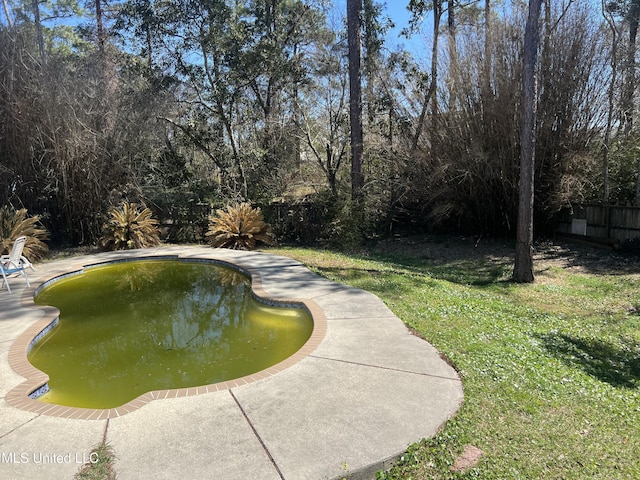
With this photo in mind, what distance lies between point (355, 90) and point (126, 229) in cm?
687

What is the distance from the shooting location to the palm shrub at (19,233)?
8164 mm

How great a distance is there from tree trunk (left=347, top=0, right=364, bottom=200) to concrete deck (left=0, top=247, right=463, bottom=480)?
305 inches

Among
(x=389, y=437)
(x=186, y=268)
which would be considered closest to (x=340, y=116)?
(x=186, y=268)

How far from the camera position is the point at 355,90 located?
10.9 metres

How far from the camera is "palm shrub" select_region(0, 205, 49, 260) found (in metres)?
8.16

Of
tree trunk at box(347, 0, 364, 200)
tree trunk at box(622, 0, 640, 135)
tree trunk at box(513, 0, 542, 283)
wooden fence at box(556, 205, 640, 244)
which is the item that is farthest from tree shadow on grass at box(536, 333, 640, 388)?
tree trunk at box(622, 0, 640, 135)

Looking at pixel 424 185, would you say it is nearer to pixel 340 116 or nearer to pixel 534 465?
pixel 340 116

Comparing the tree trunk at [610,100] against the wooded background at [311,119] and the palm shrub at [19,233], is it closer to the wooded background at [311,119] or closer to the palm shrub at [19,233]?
the wooded background at [311,119]

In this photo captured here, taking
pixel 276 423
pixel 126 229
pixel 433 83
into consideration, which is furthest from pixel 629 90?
pixel 126 229

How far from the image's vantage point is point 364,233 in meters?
11.4

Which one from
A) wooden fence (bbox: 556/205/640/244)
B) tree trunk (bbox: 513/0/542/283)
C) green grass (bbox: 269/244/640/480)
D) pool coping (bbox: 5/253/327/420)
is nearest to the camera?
green grass (bbox: 269/244/640/480)

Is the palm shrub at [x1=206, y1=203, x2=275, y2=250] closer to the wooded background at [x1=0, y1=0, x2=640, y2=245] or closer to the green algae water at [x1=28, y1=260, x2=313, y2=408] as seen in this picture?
the wooded background at [x1=0, y1=0, x2=640, y2=245]

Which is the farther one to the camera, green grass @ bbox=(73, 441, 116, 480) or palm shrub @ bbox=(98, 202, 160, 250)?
palm shrub @ bbox=(98, 202, 160, 250)

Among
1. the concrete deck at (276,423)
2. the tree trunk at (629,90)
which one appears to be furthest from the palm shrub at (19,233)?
the tree trunk at (629,90)
